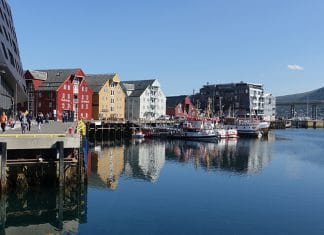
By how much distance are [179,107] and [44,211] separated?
127m

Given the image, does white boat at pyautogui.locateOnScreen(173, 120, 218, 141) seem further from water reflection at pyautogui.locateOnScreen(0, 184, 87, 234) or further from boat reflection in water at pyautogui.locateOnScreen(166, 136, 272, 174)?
water reflection at pyautogui.locateOnScreen(0, 184, 87, 234)

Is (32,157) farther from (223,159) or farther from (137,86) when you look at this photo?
(137,86)

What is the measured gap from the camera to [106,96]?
11550 centimetres

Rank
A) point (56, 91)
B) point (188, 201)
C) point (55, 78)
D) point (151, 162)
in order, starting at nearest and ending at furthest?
point (188, 201) < point (151, 162) < point (56, 91) < point (55, 78)

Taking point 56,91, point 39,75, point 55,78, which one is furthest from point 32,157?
point 39,75

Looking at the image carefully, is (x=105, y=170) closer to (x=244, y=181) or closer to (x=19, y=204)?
(x=244, y=181)

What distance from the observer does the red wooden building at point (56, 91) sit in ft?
315

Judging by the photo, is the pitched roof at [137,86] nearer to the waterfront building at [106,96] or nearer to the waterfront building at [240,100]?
the waterfront building at [106,96]

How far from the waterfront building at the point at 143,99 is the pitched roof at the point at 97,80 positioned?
16688mm

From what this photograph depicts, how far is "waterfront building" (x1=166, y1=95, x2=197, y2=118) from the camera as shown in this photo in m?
154

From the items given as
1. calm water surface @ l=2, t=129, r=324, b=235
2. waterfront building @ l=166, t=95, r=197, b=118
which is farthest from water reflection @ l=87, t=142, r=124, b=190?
waterfront building @ l=166, t=95, r=197, b=118

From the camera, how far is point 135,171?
46.8 metres

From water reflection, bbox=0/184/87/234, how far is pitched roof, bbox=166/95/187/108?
124109mm

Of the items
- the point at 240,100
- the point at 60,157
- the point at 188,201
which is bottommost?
the point at 188,201
